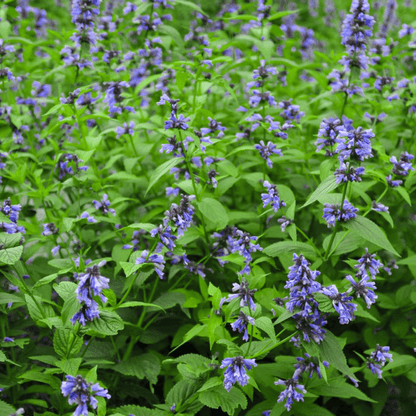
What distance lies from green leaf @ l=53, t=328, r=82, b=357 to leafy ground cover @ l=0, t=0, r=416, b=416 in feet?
0.04

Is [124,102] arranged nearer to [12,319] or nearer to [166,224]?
[166,224]

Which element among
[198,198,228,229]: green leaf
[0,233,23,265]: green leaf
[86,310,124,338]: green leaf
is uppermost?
[198,198,228,229]: green leaf

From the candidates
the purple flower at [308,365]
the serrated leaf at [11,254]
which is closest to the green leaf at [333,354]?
the purple flower at [308,365]

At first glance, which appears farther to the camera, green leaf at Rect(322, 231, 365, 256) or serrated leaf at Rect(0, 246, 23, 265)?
green leaf at Rect(322, 231, 365, 256)

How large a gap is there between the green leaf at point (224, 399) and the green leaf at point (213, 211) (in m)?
0.94

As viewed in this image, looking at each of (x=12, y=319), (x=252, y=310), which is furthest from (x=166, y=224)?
(x=12, y=319)

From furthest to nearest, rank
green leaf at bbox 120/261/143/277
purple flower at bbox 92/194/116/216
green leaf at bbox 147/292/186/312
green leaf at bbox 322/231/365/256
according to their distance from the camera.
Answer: purple flower at bbox 92/194/116/216 < green leaf at bbox 147/292/186/312 < green leaf at bbox 322/231/365/256 < green leaf at bbox 120/261/143/277

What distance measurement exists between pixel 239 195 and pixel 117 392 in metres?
1.93

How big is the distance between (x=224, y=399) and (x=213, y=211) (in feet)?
3.47

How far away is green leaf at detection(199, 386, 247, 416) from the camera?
234 cm

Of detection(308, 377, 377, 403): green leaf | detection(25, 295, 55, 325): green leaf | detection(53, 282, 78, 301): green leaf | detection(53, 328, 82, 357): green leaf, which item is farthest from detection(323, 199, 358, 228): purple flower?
detection(25, 295, 55, 325): green leaf

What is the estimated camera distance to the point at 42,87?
14.4 ft

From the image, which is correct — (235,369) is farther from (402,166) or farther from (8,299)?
(402,166)

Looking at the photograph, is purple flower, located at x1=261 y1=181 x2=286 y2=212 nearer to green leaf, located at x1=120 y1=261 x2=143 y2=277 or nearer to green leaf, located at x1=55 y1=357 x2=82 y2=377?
green leaf, located at x1=120 y1=261 x2=143 y2=277
